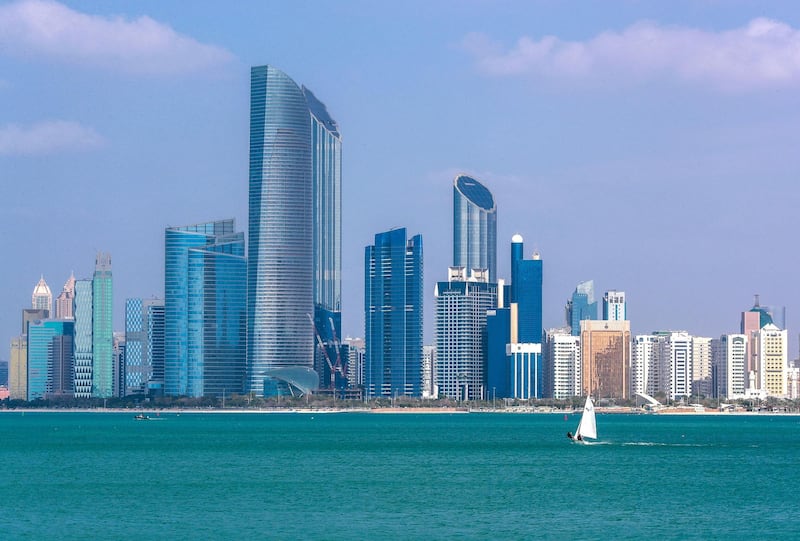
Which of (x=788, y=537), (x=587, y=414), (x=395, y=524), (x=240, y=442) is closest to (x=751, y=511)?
(x=788, y=537)

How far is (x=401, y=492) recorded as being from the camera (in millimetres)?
83875

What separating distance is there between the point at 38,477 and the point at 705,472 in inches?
1787

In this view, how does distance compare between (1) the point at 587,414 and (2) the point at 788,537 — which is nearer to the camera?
(2) the point at 788,537

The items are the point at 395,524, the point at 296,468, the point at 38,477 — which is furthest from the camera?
the point at 296,468

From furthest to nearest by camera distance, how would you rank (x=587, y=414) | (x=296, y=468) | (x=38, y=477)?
(x=587, y=414)
(x=296, y=468)
(x=38, y=477)

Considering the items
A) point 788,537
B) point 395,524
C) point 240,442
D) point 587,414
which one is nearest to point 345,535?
point 395,524

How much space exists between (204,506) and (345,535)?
14175 mm

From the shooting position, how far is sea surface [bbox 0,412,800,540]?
66.6m

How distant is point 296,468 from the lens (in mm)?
105188

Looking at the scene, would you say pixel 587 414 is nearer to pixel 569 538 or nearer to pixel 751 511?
pixel 751 511

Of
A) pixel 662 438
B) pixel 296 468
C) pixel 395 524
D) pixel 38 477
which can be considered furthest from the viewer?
pixel 662 438

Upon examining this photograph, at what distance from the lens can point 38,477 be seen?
9781 cm

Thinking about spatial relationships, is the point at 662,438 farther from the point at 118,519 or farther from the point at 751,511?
the point at 118,519

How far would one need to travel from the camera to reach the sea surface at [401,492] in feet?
219
